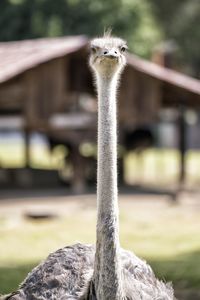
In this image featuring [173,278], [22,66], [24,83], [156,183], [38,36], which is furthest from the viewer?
[38,36]

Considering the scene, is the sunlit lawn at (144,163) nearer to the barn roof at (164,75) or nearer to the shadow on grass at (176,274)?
the barn roof at (164,75)

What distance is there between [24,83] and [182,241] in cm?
625

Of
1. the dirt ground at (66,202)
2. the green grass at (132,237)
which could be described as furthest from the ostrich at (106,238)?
the dirt ground at (66,202)

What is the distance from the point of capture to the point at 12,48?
1731 centimetres

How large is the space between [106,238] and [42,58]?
11567 millimetres

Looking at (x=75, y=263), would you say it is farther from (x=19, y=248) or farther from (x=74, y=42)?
(x=74, y=42)

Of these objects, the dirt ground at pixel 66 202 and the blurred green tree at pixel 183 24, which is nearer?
the dirt ground at pixel 66 202

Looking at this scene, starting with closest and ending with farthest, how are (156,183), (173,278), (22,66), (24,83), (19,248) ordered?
1. (173,278)
2. (19,248)
3. (22,66)
4. (24,83)
5. (156,183)

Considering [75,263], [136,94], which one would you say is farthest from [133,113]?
[75,263]

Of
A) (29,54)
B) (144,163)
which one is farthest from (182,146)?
(144,163)

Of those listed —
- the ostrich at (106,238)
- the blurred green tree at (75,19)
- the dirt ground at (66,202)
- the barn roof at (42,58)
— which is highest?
the blurred green tree at (75,19)

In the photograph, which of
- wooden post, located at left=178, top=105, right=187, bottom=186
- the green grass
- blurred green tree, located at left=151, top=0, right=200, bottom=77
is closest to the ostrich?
the green grass

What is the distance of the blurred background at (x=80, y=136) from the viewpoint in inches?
416

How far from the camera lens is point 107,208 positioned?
14.0 ft
